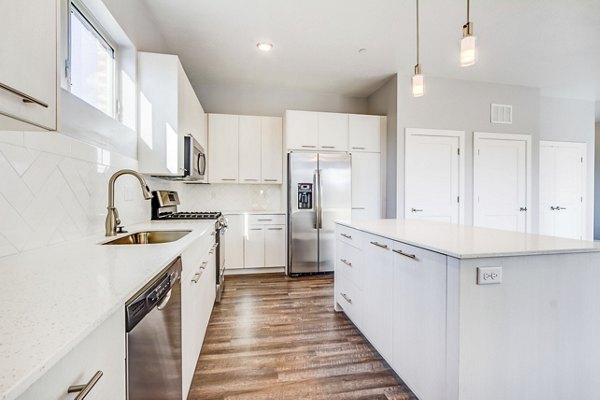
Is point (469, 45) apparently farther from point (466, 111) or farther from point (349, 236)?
point (466, 111)

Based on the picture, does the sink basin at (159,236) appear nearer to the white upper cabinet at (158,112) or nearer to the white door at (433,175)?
→ the white upper cabinet at (158,112)

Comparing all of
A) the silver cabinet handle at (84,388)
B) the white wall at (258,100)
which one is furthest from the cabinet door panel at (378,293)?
the white wall at (258,100)

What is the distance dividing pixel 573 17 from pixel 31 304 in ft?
13.6

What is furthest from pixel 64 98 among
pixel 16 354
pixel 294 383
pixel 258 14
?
pixel 294 383

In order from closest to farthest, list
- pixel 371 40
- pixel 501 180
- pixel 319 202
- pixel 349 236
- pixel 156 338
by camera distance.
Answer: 1. pixel 156 338
2. pixel 349 236
3. pixel 371 40
4. pixel 319 202
5. pixel 501 180

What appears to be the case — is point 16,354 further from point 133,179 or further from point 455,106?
point 455,106

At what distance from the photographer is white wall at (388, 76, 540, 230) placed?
12.2 ft

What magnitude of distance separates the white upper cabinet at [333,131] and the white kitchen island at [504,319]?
8.54 ft

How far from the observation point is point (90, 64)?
180cm

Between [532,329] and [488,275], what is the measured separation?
0.35 m

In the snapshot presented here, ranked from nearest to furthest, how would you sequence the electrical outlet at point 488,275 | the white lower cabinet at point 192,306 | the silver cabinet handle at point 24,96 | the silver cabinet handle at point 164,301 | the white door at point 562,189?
the silver cabinet handle at point 24,96 < the silver cabinet handle at point 164,301 < the electrical outlet at point 488,275 < the white lower cabinet at point 192,306 < the white door at point 562,189

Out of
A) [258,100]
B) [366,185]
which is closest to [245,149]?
[258,100]

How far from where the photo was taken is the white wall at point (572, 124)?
14.9ft

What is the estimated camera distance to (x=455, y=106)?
3869 mm
